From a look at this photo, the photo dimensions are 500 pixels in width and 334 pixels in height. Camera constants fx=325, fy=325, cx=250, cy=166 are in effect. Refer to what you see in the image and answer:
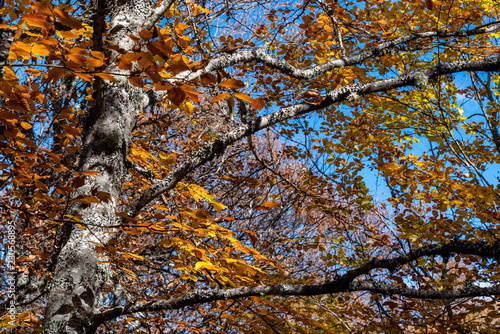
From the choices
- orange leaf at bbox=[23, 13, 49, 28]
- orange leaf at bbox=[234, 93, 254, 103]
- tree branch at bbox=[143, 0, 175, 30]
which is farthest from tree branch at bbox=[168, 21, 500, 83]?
orange leaf at bbox=[23, 13, 49, 28]

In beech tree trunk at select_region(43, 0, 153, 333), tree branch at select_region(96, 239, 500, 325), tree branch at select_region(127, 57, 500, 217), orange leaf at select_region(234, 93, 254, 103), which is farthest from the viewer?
tree branch at select_region(127, 57, 500, 217)

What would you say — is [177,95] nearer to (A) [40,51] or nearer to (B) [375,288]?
(A) [40,51]

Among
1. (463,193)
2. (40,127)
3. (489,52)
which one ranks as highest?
(489,52)

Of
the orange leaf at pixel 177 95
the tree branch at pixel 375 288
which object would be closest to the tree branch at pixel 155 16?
the orange leaf at pixel 177 95

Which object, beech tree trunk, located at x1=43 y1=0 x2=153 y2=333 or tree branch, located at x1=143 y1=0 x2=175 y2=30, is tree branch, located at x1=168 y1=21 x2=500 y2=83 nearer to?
tree branch, located at x1=143 y1=0 x2=175 y2=30

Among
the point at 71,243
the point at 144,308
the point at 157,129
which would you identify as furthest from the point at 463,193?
the point at 157,129

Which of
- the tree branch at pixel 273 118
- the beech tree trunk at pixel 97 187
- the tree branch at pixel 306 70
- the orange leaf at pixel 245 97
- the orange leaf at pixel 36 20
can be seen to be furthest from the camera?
the tree branch at pixel 306 70

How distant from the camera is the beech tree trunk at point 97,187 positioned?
180 cm

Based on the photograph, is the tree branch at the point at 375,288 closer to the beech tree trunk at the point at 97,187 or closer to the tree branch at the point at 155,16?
the beech tree trunk at the point at 97,187

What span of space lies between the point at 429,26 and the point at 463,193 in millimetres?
2738

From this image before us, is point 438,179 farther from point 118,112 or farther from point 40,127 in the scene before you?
point 40,127

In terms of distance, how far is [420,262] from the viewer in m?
3.91

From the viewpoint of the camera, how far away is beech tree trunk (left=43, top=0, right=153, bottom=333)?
1800 millimetres

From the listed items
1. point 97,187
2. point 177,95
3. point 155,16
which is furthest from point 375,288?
point 155,16
